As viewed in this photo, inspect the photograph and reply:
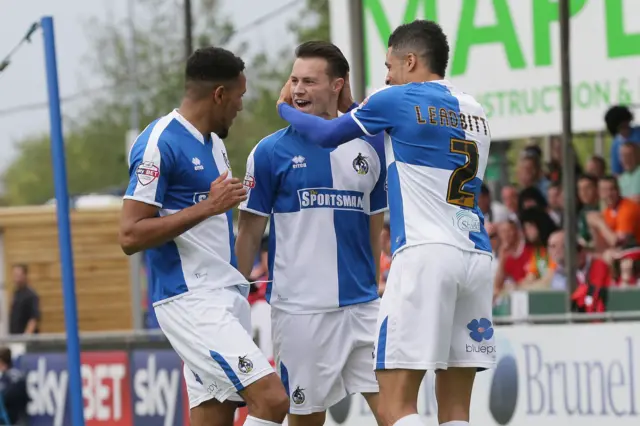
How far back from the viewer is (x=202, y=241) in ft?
22.9

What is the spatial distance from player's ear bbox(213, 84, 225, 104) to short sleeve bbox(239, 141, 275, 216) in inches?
20.0

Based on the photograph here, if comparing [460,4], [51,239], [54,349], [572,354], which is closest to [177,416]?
[54,349]

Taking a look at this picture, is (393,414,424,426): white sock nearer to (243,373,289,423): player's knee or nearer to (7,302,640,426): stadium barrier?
(243,373,289,423): player's knee

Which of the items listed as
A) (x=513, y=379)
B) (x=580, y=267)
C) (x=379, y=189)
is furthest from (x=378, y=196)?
(x=580, y=267)

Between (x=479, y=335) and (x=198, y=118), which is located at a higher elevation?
(x=198, y=118)

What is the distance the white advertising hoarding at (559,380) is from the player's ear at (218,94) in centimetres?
456

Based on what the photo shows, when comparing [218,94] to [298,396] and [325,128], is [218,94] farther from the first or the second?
[298,396]

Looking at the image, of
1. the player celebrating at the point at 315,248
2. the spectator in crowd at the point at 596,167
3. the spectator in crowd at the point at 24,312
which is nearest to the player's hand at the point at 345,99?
the player celebrating at the point at 315,248

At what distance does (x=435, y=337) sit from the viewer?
21.4ft

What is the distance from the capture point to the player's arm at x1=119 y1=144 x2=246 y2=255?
22.1ft

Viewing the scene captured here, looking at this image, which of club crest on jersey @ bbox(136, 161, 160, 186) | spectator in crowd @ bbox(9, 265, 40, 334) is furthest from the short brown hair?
spectator in crowd @ bbox(9, 265, 40, 334)

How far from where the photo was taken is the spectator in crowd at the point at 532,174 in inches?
581

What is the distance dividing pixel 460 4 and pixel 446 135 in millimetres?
7259

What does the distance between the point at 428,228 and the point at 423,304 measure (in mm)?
357
